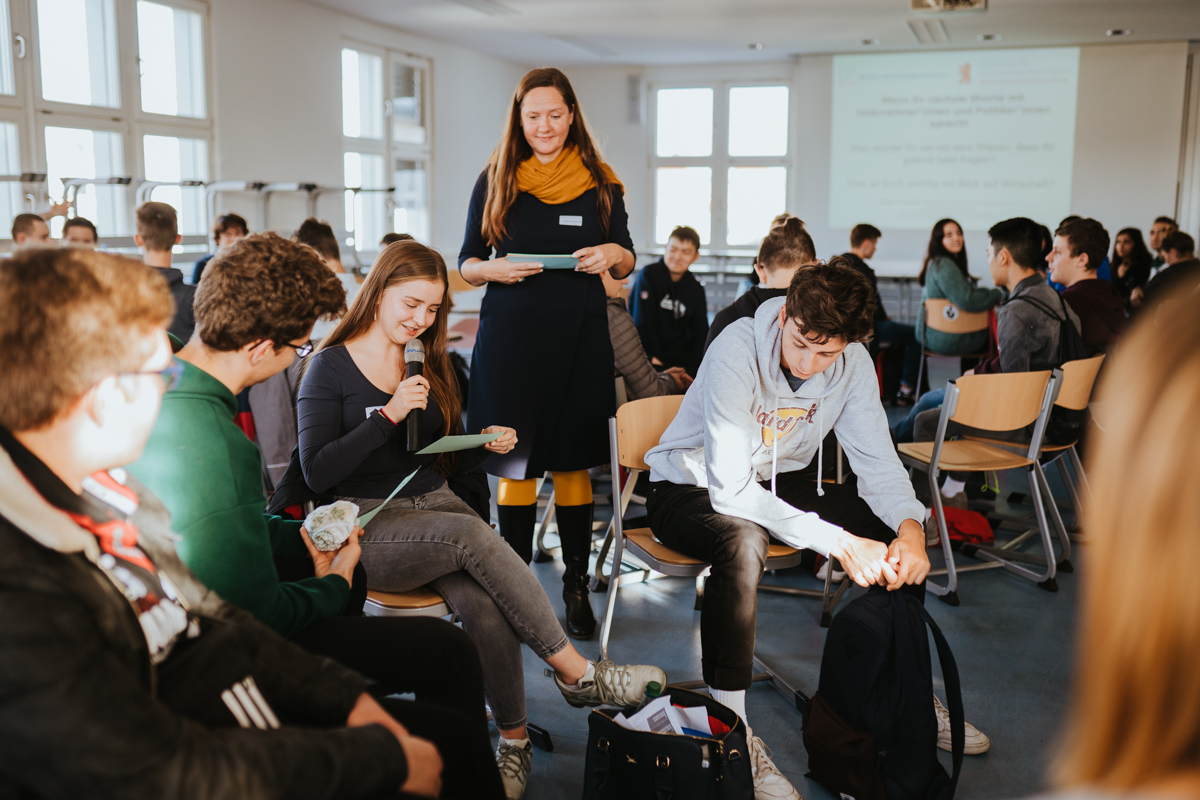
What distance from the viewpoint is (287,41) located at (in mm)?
7344

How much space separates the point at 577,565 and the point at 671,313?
2.38 m

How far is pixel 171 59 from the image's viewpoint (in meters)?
6.59

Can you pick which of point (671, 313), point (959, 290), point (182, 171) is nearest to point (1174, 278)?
point (959, 290)

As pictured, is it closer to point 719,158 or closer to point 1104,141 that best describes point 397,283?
point 719,158

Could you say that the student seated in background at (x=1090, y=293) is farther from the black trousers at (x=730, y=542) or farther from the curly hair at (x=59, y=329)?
the curly hair at (x=59, y=329)

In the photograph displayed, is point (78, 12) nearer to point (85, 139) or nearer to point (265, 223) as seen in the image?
point (85, 139)

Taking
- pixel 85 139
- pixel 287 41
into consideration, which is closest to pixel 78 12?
pixel 85 139

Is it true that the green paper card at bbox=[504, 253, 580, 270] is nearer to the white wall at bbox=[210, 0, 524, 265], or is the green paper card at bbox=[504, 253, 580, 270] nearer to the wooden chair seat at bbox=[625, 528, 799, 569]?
the wooden chair seat at bbox=[625, 528, 799, 569]

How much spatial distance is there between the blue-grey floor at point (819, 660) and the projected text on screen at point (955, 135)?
7.29 m

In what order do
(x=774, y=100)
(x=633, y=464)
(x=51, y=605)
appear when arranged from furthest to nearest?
1. (x=774, y=100)
2. (x=633, y=464)
3. (x=51, y=605)

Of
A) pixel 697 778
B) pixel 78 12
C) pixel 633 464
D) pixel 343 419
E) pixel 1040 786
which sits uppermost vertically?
pixel 78 12

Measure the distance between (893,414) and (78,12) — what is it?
6.08 m

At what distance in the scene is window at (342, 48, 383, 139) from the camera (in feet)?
27.5

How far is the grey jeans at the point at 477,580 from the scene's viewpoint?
1.78 m
